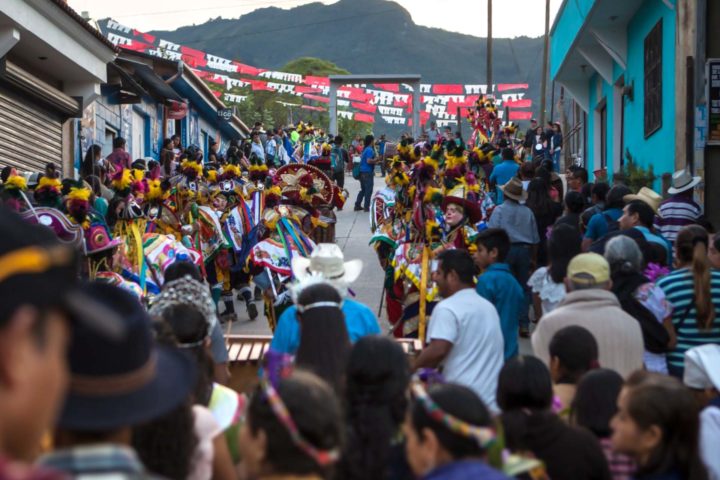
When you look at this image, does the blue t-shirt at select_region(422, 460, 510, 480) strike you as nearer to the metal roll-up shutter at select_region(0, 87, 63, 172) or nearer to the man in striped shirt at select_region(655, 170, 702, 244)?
the man in striped shirt at select_region(655, 170, 702, 244)

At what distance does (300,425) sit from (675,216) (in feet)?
25.0

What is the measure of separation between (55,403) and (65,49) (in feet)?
52.3

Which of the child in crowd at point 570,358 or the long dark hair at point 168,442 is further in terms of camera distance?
the child in crowd at point 570,358

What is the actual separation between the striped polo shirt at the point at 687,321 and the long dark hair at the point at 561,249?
1.28m

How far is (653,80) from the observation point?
15.6 m

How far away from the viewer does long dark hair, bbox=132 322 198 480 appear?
143 inches

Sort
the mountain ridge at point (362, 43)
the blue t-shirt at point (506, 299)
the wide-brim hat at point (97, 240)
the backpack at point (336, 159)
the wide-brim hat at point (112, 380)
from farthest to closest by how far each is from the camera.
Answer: the mountain ridge at point (362, 43)
the backpack at point (336, 159)
the wide-brim hat at point (97, 240)
the blue t-shirt at point (506, 299)
the wide-brim hat at point (112, 380)

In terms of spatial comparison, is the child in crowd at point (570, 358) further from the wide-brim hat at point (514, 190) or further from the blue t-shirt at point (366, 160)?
the blue t-shirt at point (366, 160)

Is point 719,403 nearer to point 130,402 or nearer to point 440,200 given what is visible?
point 130,402

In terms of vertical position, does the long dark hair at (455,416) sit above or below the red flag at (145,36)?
below

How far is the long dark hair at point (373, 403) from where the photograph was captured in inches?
152

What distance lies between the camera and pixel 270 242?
467 inches

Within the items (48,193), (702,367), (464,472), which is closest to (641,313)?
(702,367)

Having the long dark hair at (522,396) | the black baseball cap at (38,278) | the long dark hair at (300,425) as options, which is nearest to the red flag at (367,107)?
the long dark hair at (522,396)
